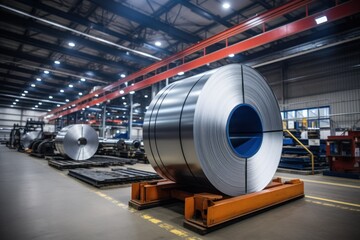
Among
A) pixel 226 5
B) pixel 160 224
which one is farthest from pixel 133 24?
pixel 160 224

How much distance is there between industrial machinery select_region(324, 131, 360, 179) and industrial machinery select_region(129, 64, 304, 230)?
4.05 meters

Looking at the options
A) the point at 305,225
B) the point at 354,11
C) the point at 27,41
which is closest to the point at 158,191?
the point at 305,225

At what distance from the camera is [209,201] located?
2.56 meters

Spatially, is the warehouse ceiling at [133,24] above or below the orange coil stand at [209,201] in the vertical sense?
above

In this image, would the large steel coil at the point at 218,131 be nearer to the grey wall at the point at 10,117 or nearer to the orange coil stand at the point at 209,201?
the orange coil stand at the point at 209,201

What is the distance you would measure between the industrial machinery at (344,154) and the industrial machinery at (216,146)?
4048mm

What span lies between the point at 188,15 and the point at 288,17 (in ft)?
13.7

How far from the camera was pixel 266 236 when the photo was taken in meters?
2.38

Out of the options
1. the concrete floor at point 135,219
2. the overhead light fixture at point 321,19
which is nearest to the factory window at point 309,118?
the overhead light fixture at point 321,19

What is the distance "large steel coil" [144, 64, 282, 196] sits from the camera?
2.84 meters

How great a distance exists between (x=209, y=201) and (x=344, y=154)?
6.38 m

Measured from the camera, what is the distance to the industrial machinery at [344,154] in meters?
6.72

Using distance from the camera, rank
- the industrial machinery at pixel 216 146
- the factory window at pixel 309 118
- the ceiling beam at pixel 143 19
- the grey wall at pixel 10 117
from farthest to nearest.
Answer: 1. the grey wall at pixel 10 117
2. the factory window at pixel 309 118
3. the ceiling beam at pixel 143 19
4. the industrial machinery at pixel 216 146

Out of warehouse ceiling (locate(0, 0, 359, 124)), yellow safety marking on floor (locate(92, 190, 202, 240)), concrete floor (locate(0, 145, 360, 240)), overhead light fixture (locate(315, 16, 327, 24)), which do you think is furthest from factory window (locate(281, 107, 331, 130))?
yellow safety marking on floor (locate(92, 190, 202, 240))
